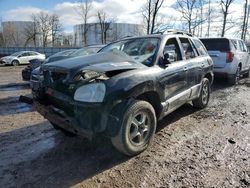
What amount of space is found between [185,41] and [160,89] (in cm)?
194

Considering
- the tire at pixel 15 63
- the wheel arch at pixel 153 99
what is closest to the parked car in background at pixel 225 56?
the wheel arch at pixel 153 99

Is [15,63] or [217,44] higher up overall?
[217,44]

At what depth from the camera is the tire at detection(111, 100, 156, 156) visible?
3.55 metres

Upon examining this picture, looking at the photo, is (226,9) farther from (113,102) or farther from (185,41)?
(113,102)

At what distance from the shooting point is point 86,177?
133 inches

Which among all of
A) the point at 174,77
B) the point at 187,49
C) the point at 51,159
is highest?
the point at 187,49

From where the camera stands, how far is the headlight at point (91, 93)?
332 centimetres

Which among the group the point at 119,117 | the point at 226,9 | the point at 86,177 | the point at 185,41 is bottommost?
the point at 86,177

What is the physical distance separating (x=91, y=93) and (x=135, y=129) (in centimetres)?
94

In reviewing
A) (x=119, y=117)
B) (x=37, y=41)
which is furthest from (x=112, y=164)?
(x=37, y=41)

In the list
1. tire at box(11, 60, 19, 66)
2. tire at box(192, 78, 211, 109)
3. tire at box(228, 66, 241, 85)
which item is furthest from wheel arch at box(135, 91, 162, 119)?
tire at box(11, 60, 19, 66)

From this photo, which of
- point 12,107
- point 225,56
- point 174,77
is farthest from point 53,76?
point 225,56

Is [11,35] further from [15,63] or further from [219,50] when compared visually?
[219,50]

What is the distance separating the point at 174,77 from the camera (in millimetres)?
4652
